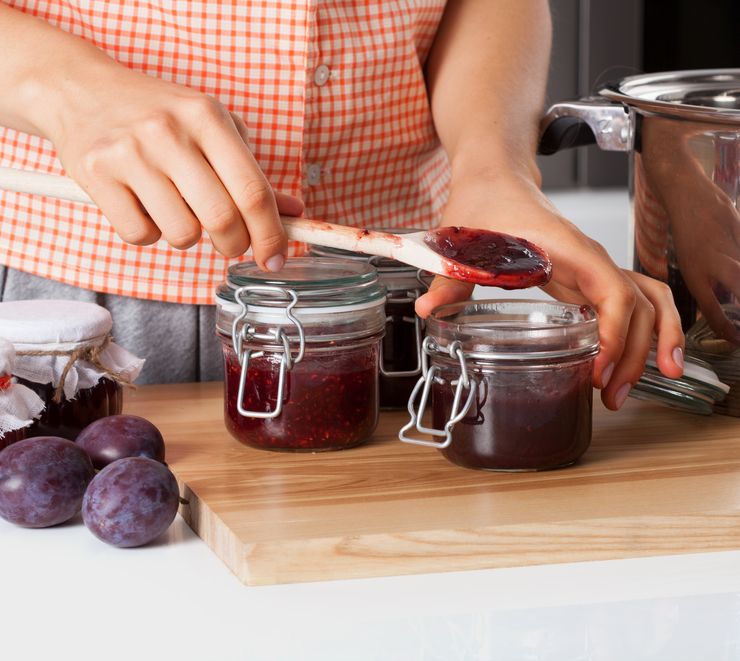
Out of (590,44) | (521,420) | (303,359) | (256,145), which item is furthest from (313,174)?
(590,44)

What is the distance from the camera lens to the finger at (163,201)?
34.8 inches

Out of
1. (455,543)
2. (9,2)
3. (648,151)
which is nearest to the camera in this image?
(455,543)

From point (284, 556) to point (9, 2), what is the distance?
2.06 ft

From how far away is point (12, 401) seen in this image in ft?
3.01

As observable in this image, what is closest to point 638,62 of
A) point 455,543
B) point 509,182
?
point 509,182

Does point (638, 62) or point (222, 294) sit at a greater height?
point (638, 62)

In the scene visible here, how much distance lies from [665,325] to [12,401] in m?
0.51

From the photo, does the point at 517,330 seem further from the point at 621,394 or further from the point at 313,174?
the point at 313,174

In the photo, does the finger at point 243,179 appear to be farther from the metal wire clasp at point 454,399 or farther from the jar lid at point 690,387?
the jar lid at point 690,387

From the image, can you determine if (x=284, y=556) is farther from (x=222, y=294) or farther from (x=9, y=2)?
(x=9, y=2)

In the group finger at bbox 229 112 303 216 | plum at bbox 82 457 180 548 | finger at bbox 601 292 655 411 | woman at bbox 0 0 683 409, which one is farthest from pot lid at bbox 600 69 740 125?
plum at bbox 82 457 180 548

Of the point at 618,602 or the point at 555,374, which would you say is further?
the point at 555,374

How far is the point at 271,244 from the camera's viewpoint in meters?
0.90

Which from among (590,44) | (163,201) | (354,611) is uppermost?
(590,44)
